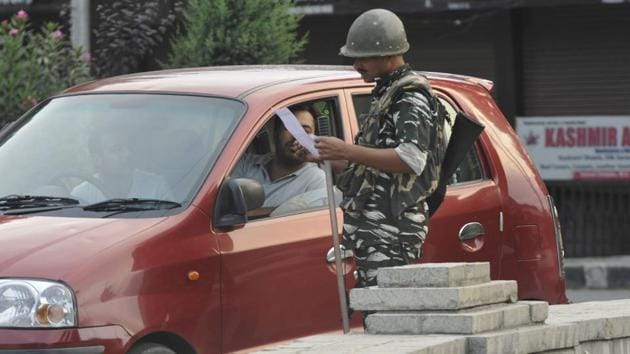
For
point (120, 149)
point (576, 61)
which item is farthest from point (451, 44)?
point (120, 149)

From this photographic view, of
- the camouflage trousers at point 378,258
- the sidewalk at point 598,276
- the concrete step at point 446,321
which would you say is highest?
the concrete step at point 446,321

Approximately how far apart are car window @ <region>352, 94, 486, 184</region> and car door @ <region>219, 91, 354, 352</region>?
51 centimetres

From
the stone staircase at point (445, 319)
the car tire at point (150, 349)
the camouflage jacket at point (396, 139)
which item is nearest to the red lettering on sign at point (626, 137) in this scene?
the camouflage jacket at point (396, 139)

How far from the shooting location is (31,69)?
46.8ft

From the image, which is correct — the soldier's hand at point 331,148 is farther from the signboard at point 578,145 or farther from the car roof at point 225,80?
the signboard at point 578,145

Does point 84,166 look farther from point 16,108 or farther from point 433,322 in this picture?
point 16,108

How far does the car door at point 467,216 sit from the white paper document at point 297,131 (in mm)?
788

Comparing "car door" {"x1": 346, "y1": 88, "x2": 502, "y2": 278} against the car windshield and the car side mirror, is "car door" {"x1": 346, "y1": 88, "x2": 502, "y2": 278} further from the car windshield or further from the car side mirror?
the car side mirror

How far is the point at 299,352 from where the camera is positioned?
5.00 meters

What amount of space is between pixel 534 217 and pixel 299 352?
3.12 m

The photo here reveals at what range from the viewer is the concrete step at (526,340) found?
5.14m

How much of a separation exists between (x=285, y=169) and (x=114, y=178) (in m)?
0.78

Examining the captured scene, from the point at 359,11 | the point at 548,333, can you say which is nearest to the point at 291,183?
the point at 548,333

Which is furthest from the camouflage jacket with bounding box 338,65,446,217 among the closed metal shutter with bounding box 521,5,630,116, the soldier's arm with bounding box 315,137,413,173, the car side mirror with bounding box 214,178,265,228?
the closed metal shutter with bounding box 521,5,630,116
